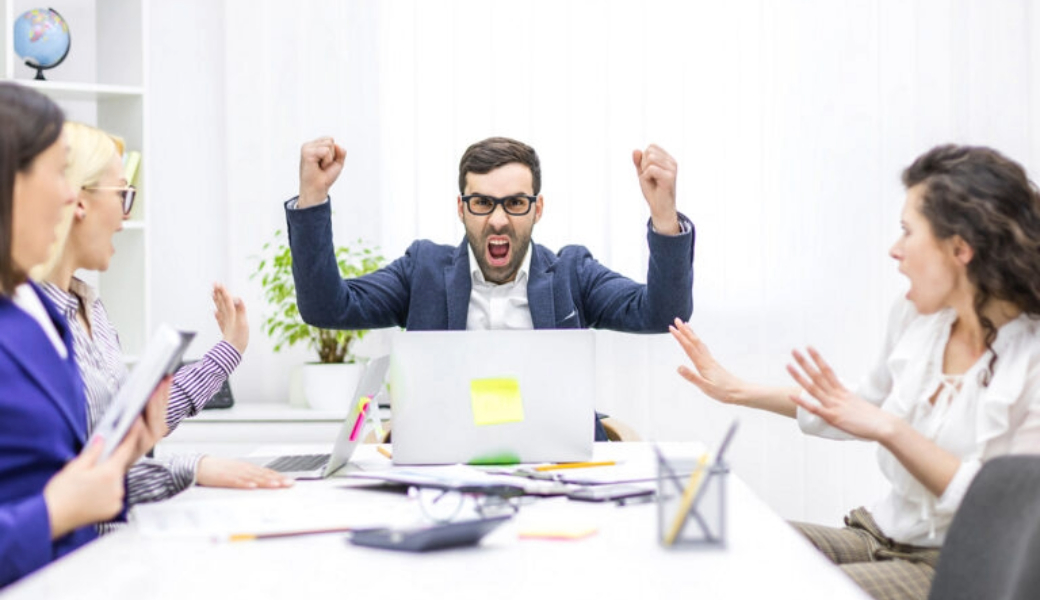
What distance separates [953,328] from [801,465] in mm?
1796

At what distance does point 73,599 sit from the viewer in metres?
1.20

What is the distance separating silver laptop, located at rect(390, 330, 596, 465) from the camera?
2078 millimetres

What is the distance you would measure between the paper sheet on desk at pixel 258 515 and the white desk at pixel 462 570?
4cm

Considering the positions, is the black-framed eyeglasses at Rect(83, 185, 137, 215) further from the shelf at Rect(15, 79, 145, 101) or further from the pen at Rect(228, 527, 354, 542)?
the shelf at Rect(15, 79, 145, 101)

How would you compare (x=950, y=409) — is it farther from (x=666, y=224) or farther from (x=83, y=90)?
(x=83, y=90)

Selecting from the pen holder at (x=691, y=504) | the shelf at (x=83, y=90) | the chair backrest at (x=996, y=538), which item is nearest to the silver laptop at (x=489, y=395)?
the pen holder at (x=691, y=504)

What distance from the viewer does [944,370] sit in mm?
2023

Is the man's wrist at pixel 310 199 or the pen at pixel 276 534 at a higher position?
the man's wrist at pixel 310 199

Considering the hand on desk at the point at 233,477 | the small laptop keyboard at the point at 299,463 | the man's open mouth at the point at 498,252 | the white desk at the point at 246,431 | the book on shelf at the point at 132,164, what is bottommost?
the white desk at the point at 246,431

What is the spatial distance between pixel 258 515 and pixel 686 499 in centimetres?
66

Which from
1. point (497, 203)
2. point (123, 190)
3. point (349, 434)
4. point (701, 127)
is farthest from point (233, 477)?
point (701, 127)

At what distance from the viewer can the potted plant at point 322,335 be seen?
358 cm

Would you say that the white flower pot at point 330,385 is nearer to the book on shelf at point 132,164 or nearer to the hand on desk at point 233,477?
the book on shelf at point 132,164

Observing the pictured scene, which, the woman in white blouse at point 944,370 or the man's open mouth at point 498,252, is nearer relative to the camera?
the woman in white blouse at point 944,370
